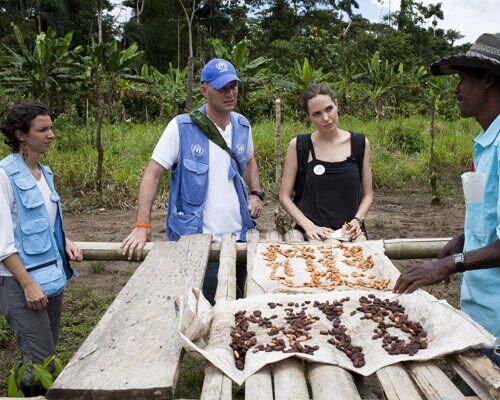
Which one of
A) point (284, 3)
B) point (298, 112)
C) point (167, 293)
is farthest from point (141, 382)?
point (284, 3)

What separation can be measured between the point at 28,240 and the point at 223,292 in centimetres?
118

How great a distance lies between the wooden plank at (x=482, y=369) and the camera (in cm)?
169

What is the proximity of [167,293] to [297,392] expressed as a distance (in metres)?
0.97

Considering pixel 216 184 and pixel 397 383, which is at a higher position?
pixel 216 184

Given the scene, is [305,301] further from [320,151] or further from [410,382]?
Result: [320,151]

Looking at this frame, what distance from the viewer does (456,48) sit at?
99.1ft

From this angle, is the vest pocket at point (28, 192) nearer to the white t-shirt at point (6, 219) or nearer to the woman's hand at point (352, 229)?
the white t-shirt at point (6, 219)

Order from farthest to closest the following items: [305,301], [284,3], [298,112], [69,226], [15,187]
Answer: [284,3] → [298,112] → [69,226] → [15,187] → [305,301]

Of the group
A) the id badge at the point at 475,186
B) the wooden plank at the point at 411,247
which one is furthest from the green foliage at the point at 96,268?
the id badge at the point at 475,186

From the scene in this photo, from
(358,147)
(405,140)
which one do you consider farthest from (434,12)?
(358,147)

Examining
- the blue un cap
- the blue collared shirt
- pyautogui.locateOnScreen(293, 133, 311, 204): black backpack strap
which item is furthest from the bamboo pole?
the blue collared shirt

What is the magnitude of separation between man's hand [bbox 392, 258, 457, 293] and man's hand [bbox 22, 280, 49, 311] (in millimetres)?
1811

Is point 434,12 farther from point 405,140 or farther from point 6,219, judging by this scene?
point 6,219

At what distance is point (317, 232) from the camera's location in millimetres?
3514
